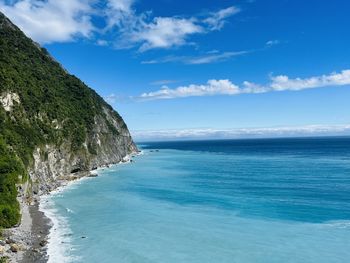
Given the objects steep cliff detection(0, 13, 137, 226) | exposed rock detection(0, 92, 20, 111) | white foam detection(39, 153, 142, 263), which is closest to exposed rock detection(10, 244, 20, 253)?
→ white foam detection(39, 153, 142, 263)

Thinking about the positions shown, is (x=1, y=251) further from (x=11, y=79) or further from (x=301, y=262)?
(x=11, y=79)

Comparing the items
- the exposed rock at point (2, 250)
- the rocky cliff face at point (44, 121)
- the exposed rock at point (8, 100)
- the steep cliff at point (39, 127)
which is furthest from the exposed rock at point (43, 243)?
the exposed rock at point (8, 100)

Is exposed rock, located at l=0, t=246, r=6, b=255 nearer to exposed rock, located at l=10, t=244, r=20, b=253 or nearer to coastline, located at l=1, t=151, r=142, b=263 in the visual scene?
coastline, located at l=1, t=151, r=142, b=263

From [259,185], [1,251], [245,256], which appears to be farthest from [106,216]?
[259,185]

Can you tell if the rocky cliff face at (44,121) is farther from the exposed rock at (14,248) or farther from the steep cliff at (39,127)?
the exposed rock at (14,248)

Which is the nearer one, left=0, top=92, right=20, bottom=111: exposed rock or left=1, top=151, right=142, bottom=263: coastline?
left=1, top=151, right=142, bottom=263: coastline
